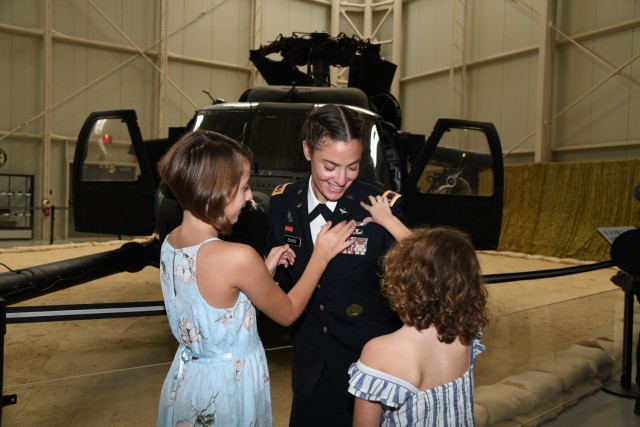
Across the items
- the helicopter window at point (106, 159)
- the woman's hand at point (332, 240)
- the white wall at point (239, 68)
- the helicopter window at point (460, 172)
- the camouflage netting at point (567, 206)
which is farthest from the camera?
the white wall at point (239, 68)

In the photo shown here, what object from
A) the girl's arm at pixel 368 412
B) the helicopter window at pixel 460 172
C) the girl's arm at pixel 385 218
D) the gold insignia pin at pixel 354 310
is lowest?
the girl's arm at pixel 368 412

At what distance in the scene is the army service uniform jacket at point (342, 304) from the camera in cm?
182

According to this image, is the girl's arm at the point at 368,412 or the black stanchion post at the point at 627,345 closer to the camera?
the girl's arm at the point at 368,412

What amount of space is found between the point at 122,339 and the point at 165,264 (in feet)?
13.0

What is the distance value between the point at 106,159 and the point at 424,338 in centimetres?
388

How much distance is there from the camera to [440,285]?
1402 mm

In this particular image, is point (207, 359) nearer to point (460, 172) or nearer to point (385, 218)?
point (385, 218)

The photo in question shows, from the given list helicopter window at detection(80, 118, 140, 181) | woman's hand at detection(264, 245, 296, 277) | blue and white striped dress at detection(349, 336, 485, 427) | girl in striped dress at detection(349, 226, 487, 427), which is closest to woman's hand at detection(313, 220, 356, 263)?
woman's hand at detection(264, 245, 296, 277)

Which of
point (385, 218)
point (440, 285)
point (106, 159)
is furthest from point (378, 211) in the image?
point (106, 159)

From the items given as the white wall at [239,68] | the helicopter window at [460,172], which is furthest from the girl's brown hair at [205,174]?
the white wall at [239,68]

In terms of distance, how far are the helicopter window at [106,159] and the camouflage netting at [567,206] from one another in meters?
10.0

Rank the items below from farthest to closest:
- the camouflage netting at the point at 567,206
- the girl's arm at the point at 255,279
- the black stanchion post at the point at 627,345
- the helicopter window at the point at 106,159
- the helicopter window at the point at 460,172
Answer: the camouflage netting at the point at 567,206 → the helicopter window at the point at 106,159 → the helicopter window at the point at 460,172 → the black stanchion post at the point at 627,345 → the girl's arm at the point at 255,279

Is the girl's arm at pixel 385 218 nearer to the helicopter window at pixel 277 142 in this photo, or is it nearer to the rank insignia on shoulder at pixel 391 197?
the rank insignia on shoulder at pixel 391 197

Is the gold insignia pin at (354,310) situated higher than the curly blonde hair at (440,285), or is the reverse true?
the curly blonde hair at (440,285)
